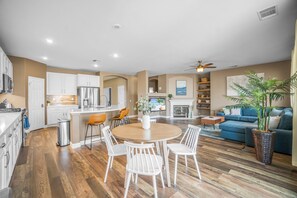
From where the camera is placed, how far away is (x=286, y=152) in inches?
114

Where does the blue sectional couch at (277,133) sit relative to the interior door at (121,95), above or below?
below

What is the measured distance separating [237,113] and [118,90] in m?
7.14

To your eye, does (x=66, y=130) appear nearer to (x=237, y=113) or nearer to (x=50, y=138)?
(x=50, y=138)

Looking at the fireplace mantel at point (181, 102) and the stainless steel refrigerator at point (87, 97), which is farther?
the fireplace mantel at point (181, 102)

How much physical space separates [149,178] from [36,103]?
5339mm

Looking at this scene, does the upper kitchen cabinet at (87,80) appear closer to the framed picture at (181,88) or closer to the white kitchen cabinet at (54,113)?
the white kitchen cabinet at (54,113)

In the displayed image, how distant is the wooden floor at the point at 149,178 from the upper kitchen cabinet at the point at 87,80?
12.6 feet

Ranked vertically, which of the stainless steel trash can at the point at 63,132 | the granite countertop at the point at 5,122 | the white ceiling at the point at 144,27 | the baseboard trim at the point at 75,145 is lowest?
the baseboard trim at the point at 75,145

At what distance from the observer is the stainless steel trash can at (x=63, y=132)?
3.52 m

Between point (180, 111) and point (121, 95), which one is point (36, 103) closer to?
point (121, 95)

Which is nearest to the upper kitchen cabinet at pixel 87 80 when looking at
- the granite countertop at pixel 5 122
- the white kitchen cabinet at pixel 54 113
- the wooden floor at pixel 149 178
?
the white kitchen cabinet at pixel 54 113

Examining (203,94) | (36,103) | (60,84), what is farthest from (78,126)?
(203,94)

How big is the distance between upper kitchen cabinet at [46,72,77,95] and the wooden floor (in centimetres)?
341

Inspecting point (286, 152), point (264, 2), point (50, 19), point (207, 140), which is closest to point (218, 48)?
point (264, 2)
